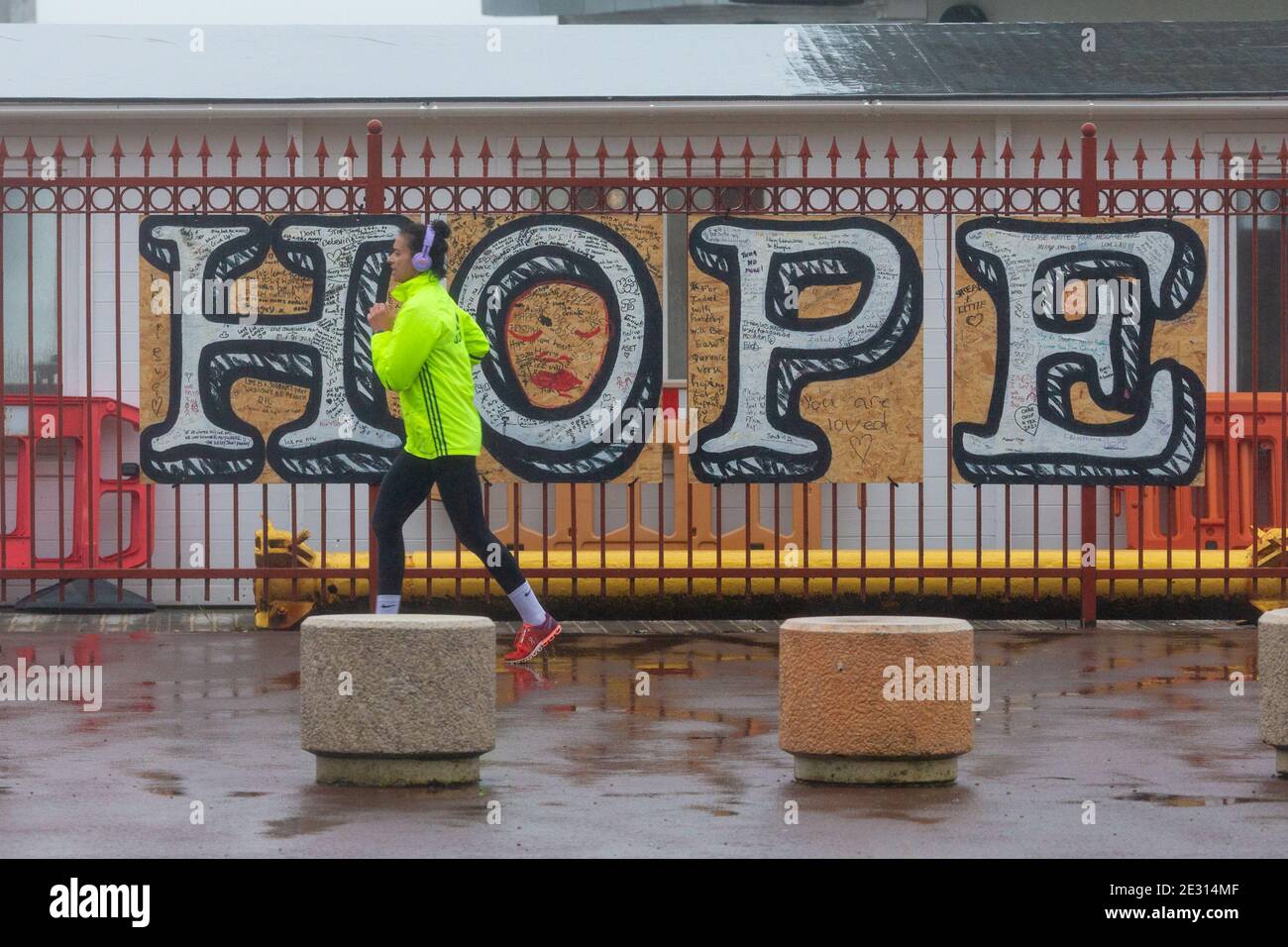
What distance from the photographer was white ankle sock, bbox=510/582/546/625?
36.8 ft

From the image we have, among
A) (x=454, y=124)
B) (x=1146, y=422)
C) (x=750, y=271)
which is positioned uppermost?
(x=454, y=124)

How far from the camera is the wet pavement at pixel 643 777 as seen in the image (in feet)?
21.9

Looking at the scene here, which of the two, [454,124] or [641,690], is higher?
[454,124]

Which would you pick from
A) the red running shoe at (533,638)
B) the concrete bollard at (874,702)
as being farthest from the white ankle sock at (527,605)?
the concrete bollard at (874,702)

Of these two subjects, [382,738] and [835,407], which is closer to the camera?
[382,738]

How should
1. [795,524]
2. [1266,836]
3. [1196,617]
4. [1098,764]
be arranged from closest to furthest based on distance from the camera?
1. [1266,836]
2. [1098,764]
3. [1196,617]
4. [795,524]

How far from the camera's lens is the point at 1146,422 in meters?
14.1

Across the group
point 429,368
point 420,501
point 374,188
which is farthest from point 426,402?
point 374,188

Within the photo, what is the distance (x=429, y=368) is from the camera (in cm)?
1080

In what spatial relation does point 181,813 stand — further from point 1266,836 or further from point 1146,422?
point 1146,422

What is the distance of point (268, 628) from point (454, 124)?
426 cm

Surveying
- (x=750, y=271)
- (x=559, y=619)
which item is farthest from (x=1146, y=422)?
(x=559, y=619)

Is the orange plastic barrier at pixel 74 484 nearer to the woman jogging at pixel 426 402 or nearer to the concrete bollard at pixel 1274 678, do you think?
the woman jogging at pixel 426 402

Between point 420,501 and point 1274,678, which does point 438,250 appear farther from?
point 1274,678
